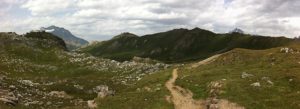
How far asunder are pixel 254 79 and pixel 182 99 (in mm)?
14590

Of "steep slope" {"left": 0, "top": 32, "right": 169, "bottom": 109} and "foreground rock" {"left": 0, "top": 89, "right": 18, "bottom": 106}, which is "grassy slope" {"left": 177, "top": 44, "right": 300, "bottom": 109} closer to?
"steep slope" {"left": 0, "top": 32, "right": 169, "bottom": 109}

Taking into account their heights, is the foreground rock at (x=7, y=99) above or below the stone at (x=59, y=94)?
above

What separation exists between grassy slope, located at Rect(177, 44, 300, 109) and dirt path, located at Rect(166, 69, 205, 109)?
136cm

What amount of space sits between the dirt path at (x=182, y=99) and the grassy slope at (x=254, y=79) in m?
1.36

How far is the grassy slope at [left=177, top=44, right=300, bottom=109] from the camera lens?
6131 cm

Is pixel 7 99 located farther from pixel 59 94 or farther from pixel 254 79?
pixel 254 79

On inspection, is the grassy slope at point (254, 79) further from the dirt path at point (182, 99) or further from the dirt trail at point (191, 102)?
the dirt path at point (182, 99)

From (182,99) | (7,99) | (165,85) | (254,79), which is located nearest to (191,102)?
(182,99)

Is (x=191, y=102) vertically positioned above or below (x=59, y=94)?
above

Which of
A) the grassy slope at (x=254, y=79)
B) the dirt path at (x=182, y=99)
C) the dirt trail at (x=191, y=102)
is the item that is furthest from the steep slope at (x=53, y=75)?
the grassy slope at (x=254, y=79)

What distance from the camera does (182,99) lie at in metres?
67.2

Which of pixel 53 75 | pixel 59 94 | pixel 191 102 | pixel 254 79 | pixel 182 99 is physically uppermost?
pixel 254 79

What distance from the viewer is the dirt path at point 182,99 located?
209ft

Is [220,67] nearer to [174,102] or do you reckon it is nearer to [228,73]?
[228,73]
